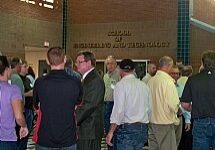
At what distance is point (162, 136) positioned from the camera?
253 inches

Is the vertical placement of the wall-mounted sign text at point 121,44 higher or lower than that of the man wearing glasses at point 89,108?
higher

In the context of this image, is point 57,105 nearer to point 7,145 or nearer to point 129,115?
point 7,145

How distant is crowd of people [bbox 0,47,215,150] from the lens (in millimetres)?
4375

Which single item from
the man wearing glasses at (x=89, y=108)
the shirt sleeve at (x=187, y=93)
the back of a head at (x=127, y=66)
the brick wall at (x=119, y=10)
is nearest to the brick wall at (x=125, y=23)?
the brick wall at (x=119, y=10)

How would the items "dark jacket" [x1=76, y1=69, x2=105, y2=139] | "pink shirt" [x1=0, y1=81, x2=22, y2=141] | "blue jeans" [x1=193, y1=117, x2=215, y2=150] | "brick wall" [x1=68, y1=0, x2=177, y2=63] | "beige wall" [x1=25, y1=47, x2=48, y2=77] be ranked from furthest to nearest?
1. "beige wall" [x1=25, y1=47, x2=48, y2=77]
2. "brick wall" [x1=68, y1=0, x2=177, y2=63]
3. "blue jeans" [x1=193, y1=117, x2=215, y2=150]
4. "dark jacket" [x1=76, y1=69, x2=105, y2=139]
5. "pink shirt" [x1=0, y1=81, x2=22, y2=141]

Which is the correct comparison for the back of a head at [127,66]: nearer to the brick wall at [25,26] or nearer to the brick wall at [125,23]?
the brick wall at [25,26]

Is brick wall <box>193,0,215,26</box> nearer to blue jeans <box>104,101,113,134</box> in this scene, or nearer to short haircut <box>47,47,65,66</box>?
blue jeans <box>104,101,113,134</box>

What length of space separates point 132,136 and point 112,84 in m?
3.88

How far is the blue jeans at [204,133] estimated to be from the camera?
5.66 meters

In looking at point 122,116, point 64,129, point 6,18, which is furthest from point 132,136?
point 6,18

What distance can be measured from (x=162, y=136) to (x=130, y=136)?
1159mm

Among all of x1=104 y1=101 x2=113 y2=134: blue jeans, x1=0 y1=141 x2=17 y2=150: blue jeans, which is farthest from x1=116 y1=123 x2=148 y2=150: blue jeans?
x1=104 y1=101 x2=113 y2=134: blue jeans

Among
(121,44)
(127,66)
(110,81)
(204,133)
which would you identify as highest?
(121,44)

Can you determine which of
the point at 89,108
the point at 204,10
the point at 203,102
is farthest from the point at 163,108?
the point at 204,10
